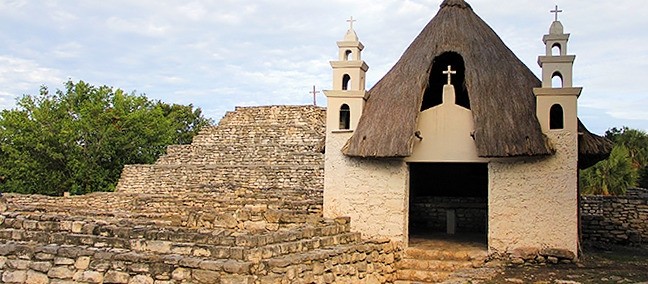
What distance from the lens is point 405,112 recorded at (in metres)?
10.9

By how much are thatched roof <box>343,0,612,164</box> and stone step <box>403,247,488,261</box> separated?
1741 millimetres

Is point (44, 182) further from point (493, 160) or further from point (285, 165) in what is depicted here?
point (493, 160)

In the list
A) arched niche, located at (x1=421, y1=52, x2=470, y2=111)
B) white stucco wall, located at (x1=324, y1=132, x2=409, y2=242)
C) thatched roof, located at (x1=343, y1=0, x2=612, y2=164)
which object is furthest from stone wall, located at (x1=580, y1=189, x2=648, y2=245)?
white stucco wall, located at (x1=324, y1=132, x2=409, y2=242)

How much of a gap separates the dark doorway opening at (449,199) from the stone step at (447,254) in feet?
9.20

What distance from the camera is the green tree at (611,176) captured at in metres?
21.6

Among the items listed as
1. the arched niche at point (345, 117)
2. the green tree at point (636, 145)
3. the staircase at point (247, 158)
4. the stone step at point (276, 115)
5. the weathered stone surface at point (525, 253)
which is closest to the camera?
the weathered stone surface at point (525, 253)

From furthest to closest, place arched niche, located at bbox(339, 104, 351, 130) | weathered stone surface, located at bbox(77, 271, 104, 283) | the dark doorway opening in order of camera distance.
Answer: the dark doorway opening → arched niche, located at bbox(339, 104, 351, 130) → weathered stone surface, located at bbox(77, 271, 104, 283)

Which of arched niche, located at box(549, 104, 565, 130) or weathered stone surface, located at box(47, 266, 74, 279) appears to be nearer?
weathered stone surface, located at box(47, 266, 74, 279)

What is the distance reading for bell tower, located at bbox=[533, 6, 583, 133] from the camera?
10.3 m

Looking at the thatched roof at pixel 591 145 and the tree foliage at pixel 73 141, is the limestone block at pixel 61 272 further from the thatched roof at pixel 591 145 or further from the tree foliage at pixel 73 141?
the tree foliage at pixel 73 141

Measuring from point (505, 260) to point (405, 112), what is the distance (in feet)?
9.69

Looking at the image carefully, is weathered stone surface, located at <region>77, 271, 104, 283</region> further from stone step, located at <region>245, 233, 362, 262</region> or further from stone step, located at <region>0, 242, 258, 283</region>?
stone step, located at <region>245, 233, 362, 262</region>

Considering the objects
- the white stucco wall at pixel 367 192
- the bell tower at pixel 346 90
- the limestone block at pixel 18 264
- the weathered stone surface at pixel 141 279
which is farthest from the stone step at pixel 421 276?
the limestone block at pixel 18 264

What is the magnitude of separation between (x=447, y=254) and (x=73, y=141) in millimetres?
18724
